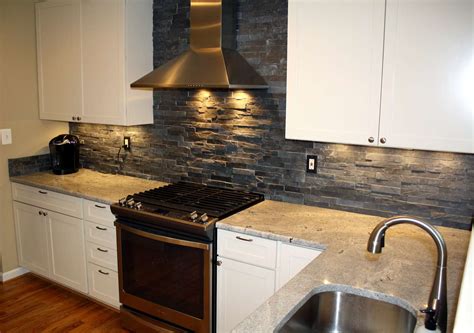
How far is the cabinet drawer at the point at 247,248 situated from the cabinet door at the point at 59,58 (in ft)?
5.73

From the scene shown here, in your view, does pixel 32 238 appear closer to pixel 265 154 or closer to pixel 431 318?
pixel 265 154

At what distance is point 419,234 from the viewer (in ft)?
7.57

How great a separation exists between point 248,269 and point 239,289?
0.45 ft

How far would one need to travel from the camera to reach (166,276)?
2670 mm

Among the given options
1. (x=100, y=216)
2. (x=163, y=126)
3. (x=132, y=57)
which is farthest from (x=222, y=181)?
(x=132, y=57)

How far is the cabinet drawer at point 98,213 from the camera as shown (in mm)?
2998

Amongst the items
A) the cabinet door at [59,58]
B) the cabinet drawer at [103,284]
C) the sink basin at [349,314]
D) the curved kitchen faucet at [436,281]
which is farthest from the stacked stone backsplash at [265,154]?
the curved kitchen faucet at [436,281]

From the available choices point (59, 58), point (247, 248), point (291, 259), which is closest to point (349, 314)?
point (291, 259)

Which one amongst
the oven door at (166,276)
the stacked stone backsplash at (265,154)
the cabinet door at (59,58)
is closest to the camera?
the stacked stone backsplash at (265,154)

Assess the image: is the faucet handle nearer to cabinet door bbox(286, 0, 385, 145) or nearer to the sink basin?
the sink basin

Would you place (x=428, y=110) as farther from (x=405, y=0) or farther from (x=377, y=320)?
(x=377, y=320)

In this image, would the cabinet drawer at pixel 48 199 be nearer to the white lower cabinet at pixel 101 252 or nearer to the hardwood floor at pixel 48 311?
the white lower cabinet at pixel 101 252

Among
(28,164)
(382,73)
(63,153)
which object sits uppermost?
→ (382,73)

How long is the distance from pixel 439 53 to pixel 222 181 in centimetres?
168
